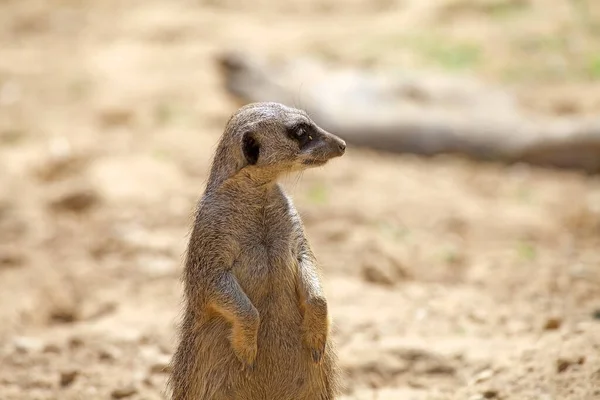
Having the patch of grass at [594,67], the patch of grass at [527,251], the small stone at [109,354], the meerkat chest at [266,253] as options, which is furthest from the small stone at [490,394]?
the patch of grass at [594,67]

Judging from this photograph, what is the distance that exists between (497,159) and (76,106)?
3.36 m

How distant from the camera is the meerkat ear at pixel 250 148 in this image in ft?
10.1

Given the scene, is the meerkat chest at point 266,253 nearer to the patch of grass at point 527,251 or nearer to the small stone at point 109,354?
the small stone at point 109,354

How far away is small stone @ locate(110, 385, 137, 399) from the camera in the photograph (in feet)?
12.4

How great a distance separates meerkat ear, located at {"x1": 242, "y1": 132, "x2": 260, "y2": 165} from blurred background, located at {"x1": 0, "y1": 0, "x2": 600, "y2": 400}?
1.15 meters

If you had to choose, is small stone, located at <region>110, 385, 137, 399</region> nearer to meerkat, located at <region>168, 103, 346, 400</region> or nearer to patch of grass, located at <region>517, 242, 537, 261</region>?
meerkat, located at <region>168, 103, 346, 400</region>

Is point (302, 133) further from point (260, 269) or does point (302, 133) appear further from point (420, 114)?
point (420, 114)

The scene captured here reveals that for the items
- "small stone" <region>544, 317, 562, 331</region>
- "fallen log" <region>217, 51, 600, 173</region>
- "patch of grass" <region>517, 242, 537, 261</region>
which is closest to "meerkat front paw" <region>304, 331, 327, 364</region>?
"small stone" <region>544, 317, 562, 331</region>

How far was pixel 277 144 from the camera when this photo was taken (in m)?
3.09

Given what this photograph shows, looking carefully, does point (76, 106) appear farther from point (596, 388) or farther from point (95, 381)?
point (596, 388)

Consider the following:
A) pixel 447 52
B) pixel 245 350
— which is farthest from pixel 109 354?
pixel 447 52

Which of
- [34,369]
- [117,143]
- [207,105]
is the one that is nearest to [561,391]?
[34,369]

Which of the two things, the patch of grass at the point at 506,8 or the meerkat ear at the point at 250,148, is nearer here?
the meerkat ear at the point at 250,148

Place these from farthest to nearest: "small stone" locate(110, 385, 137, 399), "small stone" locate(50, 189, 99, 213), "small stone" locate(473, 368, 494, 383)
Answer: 1. "small stone" locate(50, 189, 99, 213)
2. "small stone" locate(110, 385, 137, 399)
3. "small stone" locate(473, 368, 494, 383)
